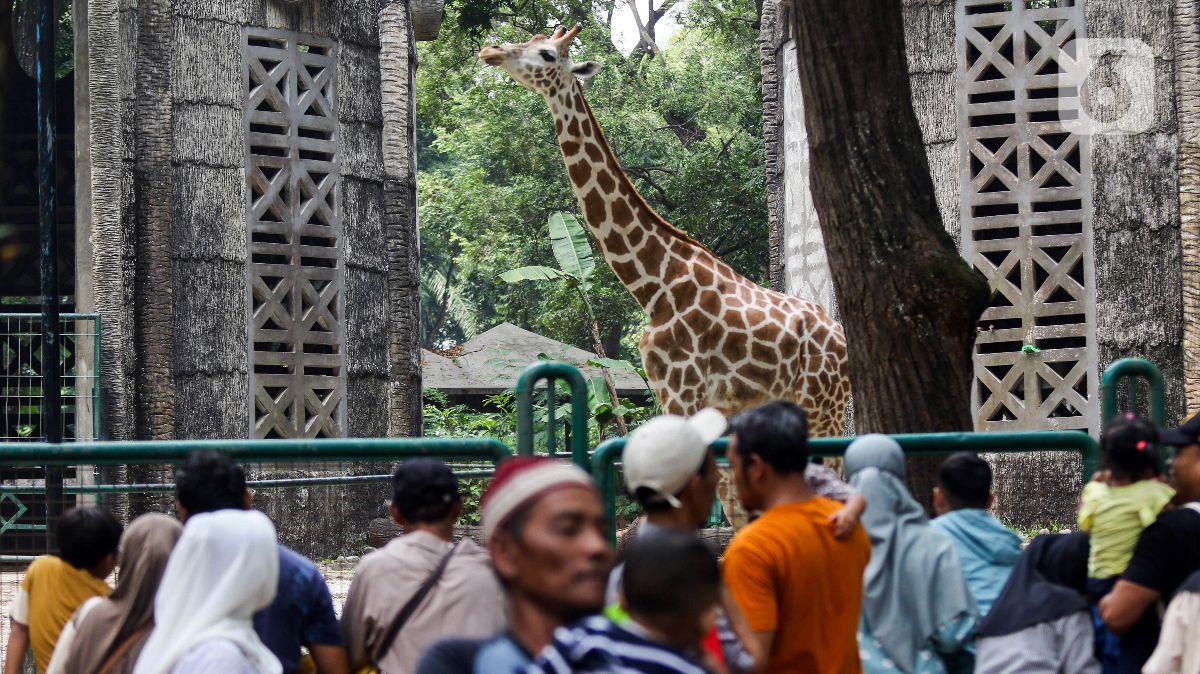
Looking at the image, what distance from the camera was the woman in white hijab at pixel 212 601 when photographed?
12.4 ft

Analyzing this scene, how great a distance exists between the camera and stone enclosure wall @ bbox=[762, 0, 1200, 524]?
12.6 m

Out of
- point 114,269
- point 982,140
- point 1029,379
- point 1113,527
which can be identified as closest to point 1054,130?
point 982,140

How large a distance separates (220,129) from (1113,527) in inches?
411

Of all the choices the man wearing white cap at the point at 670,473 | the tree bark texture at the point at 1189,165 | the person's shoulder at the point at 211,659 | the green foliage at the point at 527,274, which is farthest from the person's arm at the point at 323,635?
the green foliage at the point at 527,274

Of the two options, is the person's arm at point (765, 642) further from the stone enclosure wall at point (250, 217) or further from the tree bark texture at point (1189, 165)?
the tree bark texture at point (1189, 165)

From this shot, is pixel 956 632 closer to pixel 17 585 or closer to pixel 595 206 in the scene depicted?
pixel 17 585

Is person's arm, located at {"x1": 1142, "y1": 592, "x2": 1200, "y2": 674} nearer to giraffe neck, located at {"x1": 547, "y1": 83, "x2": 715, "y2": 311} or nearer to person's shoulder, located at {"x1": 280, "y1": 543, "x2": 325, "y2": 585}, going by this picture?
→ person's shoulder, located at {"x1": 280, "y1": 543, "x2": 325, "y2": 585}

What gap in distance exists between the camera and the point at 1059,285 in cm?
1296

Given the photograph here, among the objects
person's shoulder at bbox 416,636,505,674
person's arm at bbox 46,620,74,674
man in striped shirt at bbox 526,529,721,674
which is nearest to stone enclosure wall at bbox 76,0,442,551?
person's arm at bbox 46,620,74,674

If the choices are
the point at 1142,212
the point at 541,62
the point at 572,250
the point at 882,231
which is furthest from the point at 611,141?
the point at 882,231

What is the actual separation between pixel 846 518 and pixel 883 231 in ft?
9.96

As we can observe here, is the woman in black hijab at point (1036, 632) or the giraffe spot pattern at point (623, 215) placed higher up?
the giraffe spot pattern at point (623, 215)

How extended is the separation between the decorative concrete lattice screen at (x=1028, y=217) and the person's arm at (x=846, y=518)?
8.98m

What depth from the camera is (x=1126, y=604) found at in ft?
14.7
